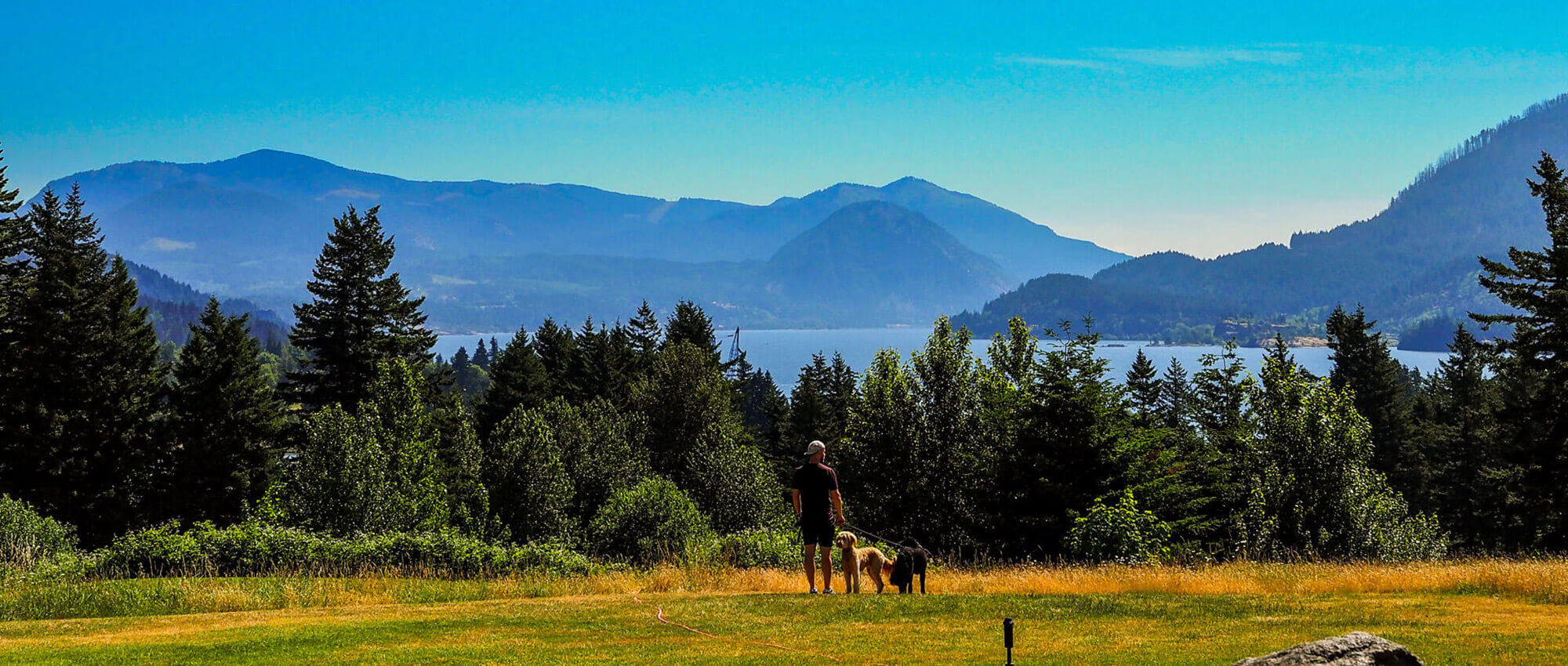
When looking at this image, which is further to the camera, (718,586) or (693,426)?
(693,426)

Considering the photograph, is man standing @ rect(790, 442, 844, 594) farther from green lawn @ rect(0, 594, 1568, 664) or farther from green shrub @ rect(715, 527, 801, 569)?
green shrub @ rect(715, 527, 801, 569)

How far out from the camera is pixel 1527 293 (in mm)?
33000

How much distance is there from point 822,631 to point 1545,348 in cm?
3154

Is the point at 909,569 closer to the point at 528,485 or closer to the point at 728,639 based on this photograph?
the point at 728,639

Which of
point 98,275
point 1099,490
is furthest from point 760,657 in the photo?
point 98,275

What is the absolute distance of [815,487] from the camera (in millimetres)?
15117

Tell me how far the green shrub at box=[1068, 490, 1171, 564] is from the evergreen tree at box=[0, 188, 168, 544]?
41789 mm

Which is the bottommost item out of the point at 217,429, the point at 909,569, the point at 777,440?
the point at 909,569

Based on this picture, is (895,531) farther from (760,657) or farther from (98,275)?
(98,275)

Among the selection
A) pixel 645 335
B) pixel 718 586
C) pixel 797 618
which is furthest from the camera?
pixel 645 335

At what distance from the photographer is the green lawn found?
10872 millimetres

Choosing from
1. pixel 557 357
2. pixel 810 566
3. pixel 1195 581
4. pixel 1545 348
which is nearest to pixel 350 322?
pixel 557 357

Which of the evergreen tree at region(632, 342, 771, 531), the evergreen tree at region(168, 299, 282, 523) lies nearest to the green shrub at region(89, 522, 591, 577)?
the evergreen tree at region(168, 299, 282, 523)

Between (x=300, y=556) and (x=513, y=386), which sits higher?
(x=513, y=386)
